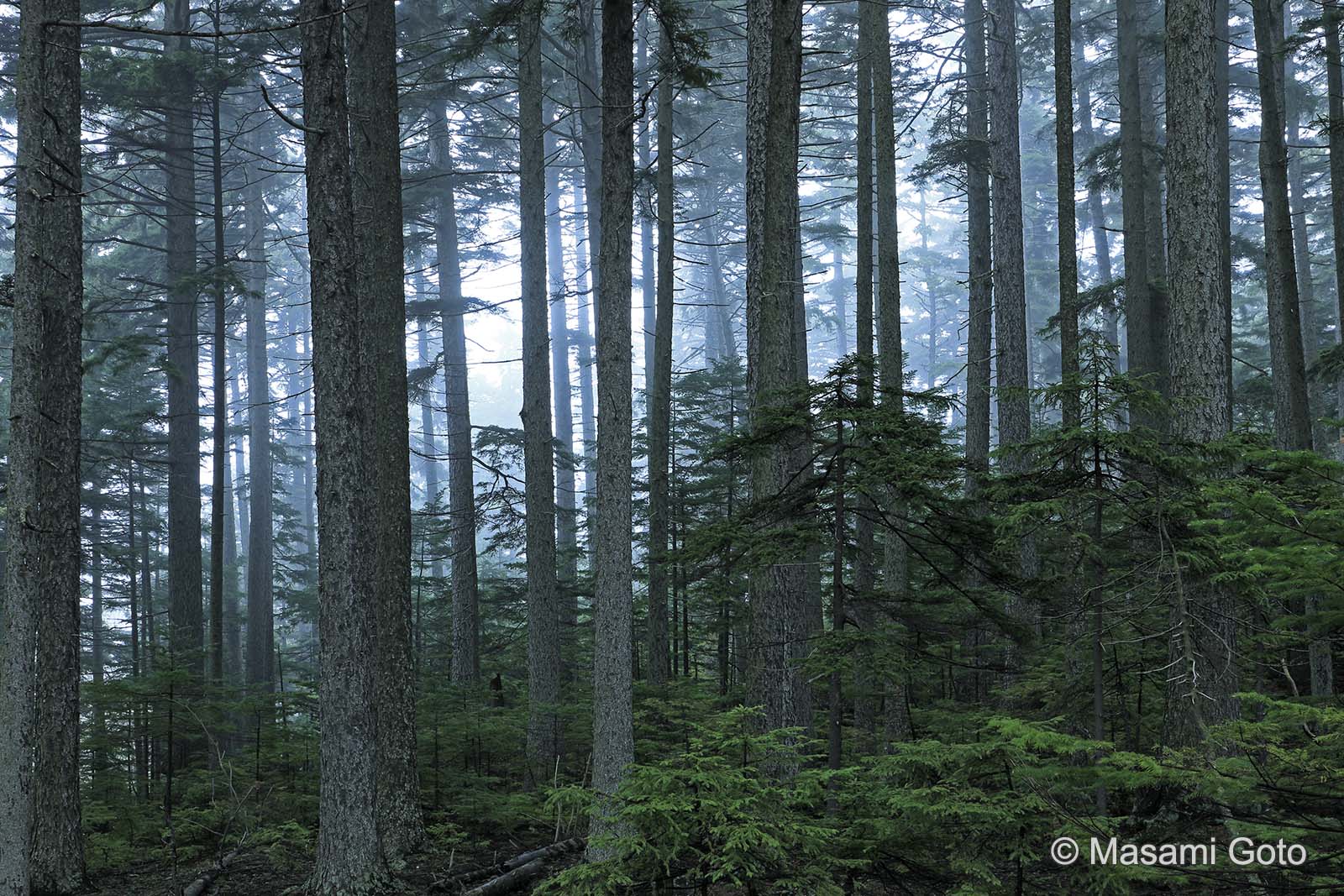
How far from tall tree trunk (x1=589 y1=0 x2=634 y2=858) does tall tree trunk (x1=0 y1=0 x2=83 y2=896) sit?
468 centimetres

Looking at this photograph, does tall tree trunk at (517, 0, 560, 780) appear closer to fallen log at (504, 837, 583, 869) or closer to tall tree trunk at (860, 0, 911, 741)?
fallen log at (504, 837, 583, 869)

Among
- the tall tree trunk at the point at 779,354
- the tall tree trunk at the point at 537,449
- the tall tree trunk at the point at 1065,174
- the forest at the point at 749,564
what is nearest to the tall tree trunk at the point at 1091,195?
the forest at the point at 749,564

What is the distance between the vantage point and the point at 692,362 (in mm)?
58906

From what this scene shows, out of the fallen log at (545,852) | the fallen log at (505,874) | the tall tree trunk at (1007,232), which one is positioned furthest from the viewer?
the tall tree trunk at (1007,232)

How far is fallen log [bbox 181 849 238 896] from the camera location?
859cm

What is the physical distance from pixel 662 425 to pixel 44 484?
8568mm

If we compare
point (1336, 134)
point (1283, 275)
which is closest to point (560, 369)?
point (1283, 275)

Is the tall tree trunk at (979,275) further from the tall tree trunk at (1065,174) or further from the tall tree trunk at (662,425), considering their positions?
the tall tree trunk at (662,425)

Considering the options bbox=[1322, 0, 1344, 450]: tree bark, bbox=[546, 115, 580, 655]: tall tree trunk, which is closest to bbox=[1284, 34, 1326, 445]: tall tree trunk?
bbox=[1322, 0, 1344, 450]: tree bark

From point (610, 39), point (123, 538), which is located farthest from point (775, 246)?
point (123, 538)

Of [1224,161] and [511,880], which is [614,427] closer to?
[511,880]

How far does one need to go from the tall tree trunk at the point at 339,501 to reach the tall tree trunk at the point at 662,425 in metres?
5.76

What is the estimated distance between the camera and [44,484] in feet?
30.2

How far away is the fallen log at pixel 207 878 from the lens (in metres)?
8.59
